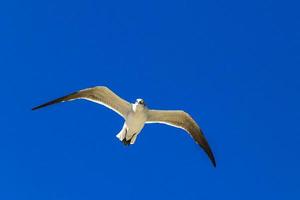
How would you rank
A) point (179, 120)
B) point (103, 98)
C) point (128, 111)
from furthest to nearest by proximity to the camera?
point (179, 120) < point (128, 111) < point (103, 98)

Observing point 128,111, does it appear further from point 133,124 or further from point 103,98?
point 103,98

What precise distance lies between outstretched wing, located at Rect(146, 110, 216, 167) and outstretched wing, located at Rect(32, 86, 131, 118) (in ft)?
3.23

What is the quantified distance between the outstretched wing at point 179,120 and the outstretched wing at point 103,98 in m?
0.98

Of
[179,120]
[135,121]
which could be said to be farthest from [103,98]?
[179,120]

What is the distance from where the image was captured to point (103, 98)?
1096 inches

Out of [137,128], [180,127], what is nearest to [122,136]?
[137,128]

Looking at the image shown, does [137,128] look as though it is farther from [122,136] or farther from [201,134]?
[201,134]

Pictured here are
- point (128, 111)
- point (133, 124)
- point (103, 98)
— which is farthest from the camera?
point (128, 111)

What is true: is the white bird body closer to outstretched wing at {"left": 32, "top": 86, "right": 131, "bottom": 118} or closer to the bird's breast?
the bird's breast

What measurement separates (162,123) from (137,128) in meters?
1.44

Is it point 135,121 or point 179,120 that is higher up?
point 179,120

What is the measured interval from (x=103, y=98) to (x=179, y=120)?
2980mm

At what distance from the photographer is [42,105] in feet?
88.6

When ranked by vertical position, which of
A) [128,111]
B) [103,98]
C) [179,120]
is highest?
[179,120]
